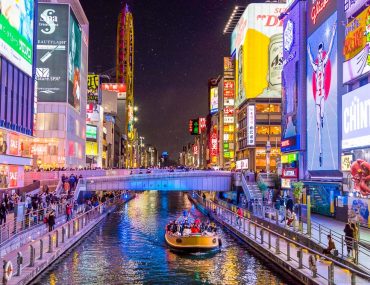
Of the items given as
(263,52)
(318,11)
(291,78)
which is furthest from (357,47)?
(263,52)

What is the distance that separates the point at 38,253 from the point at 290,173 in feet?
142

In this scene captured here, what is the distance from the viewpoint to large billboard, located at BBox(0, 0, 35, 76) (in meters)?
60.6

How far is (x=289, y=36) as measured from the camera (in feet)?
244

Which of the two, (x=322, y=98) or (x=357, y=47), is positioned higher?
(x=357, y=47)

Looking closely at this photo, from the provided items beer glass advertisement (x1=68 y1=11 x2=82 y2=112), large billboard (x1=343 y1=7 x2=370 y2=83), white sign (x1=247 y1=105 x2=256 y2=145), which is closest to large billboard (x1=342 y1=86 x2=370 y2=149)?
large billboard (x1=343 y1=7 x2=370 y2=83)

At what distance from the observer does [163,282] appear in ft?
94.9

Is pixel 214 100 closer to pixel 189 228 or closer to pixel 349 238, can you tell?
pixel 189 228

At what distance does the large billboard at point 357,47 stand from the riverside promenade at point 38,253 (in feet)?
82.4

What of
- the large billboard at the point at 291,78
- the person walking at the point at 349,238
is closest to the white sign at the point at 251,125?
the large billboard at the point at 291,78

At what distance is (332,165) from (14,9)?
39564 mm

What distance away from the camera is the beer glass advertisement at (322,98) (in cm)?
5472

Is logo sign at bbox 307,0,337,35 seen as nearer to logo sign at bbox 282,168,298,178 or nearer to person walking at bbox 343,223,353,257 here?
logo sign at bbox 282,168,298,178

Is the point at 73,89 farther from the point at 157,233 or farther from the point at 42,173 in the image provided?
the point at 157,233

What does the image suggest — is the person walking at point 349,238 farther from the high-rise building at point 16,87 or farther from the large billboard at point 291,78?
the high-rise building at point 16,87
